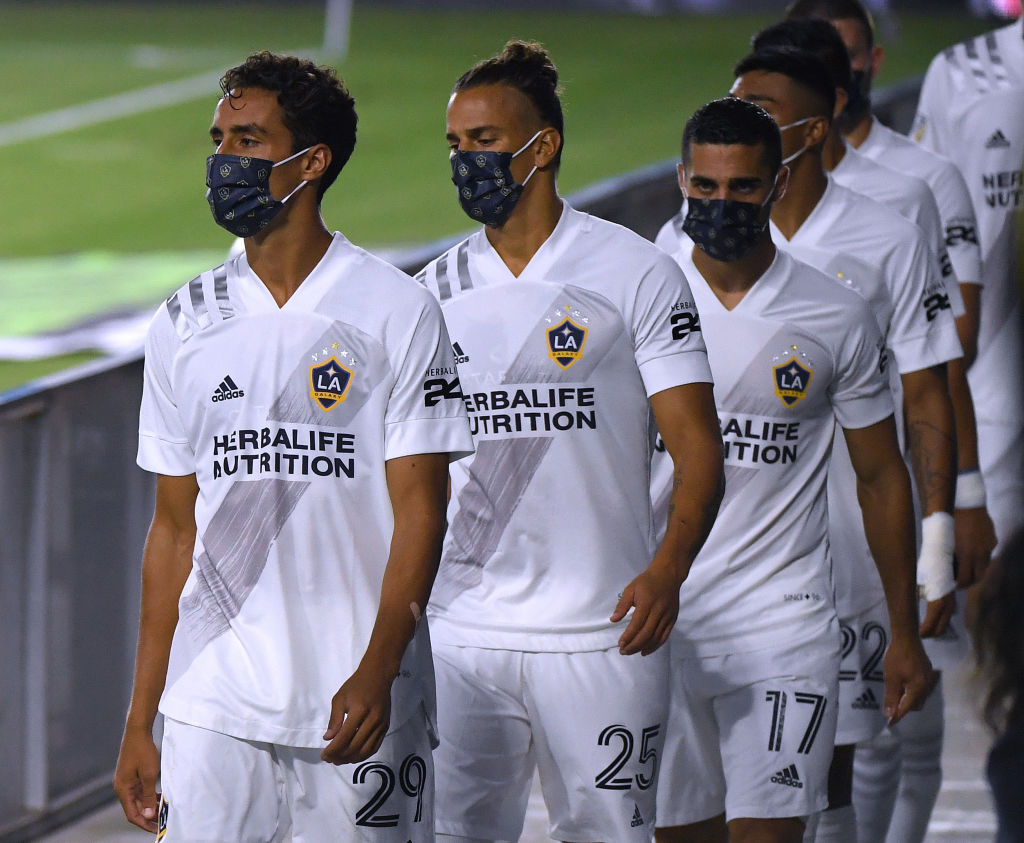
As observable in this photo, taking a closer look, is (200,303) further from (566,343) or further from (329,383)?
(566,343)

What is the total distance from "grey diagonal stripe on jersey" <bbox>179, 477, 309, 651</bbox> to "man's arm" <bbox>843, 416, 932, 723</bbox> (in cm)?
190

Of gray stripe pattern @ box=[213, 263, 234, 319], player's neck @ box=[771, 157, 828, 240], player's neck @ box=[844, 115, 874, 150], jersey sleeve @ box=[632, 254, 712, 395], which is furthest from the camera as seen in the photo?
player's neck @ box=[844, 115, 874, 150]

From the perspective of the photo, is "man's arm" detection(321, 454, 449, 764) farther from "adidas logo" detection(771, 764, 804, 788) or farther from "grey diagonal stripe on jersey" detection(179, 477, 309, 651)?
"adidas logo" detection(771, 764, 804, 788)

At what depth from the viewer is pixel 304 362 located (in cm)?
435

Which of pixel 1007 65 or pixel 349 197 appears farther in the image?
pixel 349 197

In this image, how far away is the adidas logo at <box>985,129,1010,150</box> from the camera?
8.11m

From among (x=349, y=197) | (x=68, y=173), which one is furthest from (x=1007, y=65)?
(x=68, y=173)

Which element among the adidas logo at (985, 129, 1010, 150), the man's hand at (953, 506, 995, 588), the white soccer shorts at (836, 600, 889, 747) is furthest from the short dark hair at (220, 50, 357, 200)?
the adidas logo at (985, 129, 1010, 150)

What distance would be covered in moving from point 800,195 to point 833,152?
76cm

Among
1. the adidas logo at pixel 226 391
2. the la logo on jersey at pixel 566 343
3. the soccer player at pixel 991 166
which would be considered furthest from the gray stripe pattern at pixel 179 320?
the soccer player at pixel 991 166

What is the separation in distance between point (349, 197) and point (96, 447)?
1532 centimetres

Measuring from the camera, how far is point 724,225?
17.9 ft

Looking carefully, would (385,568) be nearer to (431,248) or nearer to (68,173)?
(431,248)

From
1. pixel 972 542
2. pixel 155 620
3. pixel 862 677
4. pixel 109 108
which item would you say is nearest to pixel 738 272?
pixel 862 677
